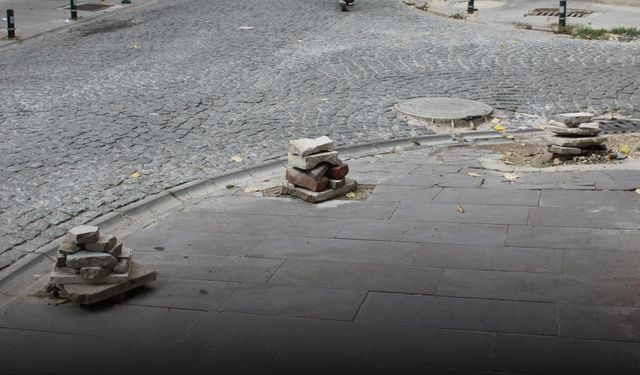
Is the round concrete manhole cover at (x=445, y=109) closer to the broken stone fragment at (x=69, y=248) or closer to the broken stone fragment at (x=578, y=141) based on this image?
the broken stone fragment at (x=578, y=141)

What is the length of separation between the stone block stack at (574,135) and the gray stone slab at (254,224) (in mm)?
2796

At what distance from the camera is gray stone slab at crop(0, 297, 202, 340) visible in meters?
5.74

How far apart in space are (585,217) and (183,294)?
3474 millimetres

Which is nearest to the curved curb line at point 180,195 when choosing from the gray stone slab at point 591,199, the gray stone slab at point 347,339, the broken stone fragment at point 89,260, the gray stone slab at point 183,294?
→ the broken stone fragment at point 89,260

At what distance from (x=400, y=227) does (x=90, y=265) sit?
8.71 feet

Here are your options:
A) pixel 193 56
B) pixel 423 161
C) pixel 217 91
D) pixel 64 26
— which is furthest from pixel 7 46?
pixel 423 161

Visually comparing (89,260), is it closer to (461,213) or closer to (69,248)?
(69,248)

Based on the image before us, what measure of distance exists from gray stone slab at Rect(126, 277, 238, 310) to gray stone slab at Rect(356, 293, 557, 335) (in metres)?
1.04

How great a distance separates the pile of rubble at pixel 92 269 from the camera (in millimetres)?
6281

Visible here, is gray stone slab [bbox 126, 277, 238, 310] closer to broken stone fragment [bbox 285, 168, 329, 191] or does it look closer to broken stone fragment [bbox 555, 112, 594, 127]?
broken stone fragment [bbox 285, 168, 329, 191]

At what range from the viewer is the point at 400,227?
25.0ft

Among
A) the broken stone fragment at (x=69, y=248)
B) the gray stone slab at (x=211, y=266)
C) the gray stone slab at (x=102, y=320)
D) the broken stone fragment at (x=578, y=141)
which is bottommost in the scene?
the gray stone slab at (x=102, y=320)

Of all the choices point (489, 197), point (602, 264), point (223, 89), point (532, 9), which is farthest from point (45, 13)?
point (602, 264)

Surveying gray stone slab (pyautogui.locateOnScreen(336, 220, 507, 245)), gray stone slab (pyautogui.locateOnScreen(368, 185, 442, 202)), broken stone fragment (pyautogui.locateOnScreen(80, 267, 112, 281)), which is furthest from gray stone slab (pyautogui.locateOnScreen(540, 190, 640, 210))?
broken stone fragment (pyautogui.locateOnScreen(80, 267, 112, 281))
